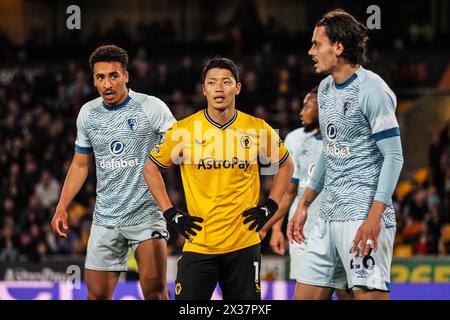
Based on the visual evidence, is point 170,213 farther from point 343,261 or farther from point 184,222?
point 343,261

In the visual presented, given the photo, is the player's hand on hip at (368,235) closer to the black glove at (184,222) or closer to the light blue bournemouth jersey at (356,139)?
the light blue bournemouth jersey at (356,139)

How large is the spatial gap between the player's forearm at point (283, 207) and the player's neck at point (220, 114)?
1.31m

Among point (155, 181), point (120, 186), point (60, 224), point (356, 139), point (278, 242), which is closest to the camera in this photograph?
point (356, 139)

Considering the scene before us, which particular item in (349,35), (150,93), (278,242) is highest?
(150,93)

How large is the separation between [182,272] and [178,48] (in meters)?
14.7

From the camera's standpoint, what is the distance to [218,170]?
5.18m

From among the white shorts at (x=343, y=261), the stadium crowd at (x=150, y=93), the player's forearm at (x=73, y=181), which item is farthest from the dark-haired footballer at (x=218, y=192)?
the stadium crowd at (x=150, y=93)

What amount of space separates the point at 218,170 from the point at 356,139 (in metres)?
0.86

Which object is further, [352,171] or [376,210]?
[352,171]

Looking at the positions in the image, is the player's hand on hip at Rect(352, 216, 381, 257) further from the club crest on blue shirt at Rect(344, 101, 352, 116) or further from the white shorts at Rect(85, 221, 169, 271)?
the white shorts at Rect(85, 221, 169, 271)

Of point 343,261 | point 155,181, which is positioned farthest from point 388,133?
point 155,181

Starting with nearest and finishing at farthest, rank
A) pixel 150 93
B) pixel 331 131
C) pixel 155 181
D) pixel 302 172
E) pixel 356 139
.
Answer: pixel 356 139
pixel 331 131
pixel 155 181
pixel 302 172
pixel 150 93

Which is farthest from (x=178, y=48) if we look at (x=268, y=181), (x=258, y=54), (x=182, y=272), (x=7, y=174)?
(x=182, y=272)

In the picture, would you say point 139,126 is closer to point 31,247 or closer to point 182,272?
point 182,272
